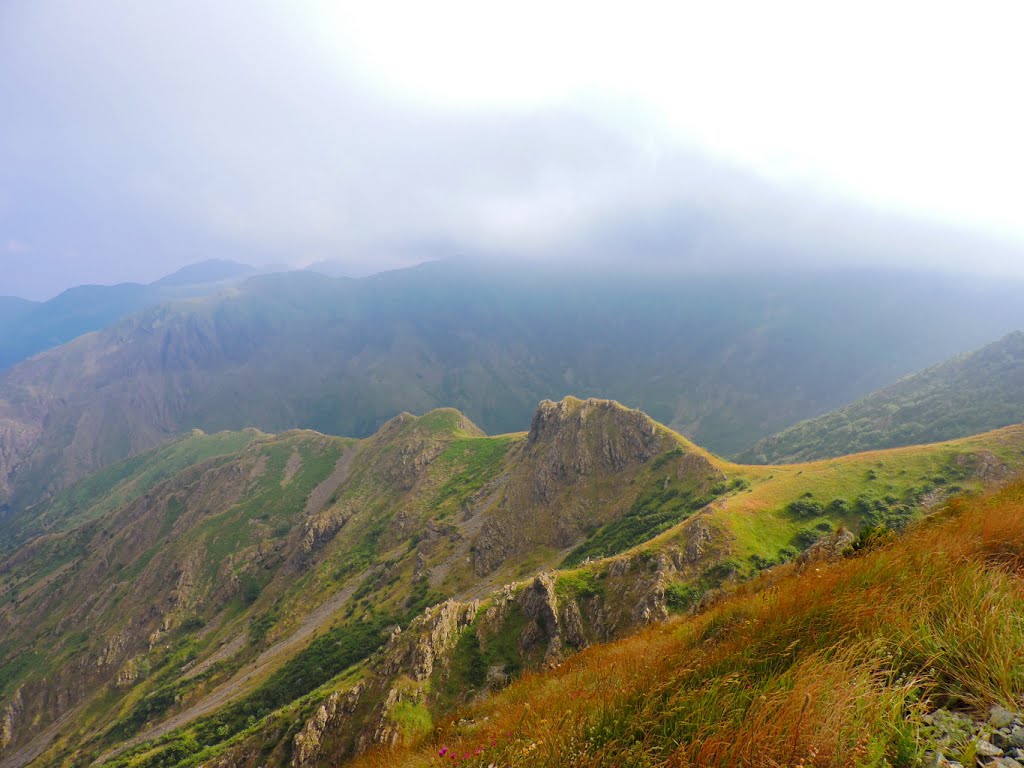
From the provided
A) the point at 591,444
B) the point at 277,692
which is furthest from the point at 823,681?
the point at 591,444

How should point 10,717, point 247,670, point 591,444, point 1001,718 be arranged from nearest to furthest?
point 1001,718 < point 247,670 < point 591,444 < point 10,717

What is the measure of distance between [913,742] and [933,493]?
70571 mm

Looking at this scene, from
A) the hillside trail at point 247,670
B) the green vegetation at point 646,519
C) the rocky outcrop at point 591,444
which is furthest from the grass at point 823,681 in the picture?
the hillside trail at point 247,670

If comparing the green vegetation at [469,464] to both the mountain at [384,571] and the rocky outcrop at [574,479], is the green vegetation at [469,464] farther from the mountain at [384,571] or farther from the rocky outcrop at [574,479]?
the rocky outcrop at [574,479]

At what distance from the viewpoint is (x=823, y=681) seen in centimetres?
469

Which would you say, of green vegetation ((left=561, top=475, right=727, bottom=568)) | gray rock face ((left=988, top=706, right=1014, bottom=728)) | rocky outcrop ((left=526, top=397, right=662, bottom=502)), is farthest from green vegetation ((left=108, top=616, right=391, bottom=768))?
gray rock face ((left=988, top=706, right=1014, bottom=728))

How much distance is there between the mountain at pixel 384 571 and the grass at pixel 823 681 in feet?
18.8

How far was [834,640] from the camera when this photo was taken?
5773 millimetres

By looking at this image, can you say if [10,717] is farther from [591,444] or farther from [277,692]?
[591,444]

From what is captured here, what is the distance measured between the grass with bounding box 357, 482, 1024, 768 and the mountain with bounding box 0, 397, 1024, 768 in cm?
572

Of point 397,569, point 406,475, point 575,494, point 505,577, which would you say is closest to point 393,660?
point 505,577

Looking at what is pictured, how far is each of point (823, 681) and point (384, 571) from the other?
12000 cm

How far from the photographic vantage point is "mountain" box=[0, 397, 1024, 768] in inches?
1783

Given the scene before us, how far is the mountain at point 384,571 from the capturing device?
149 feet
